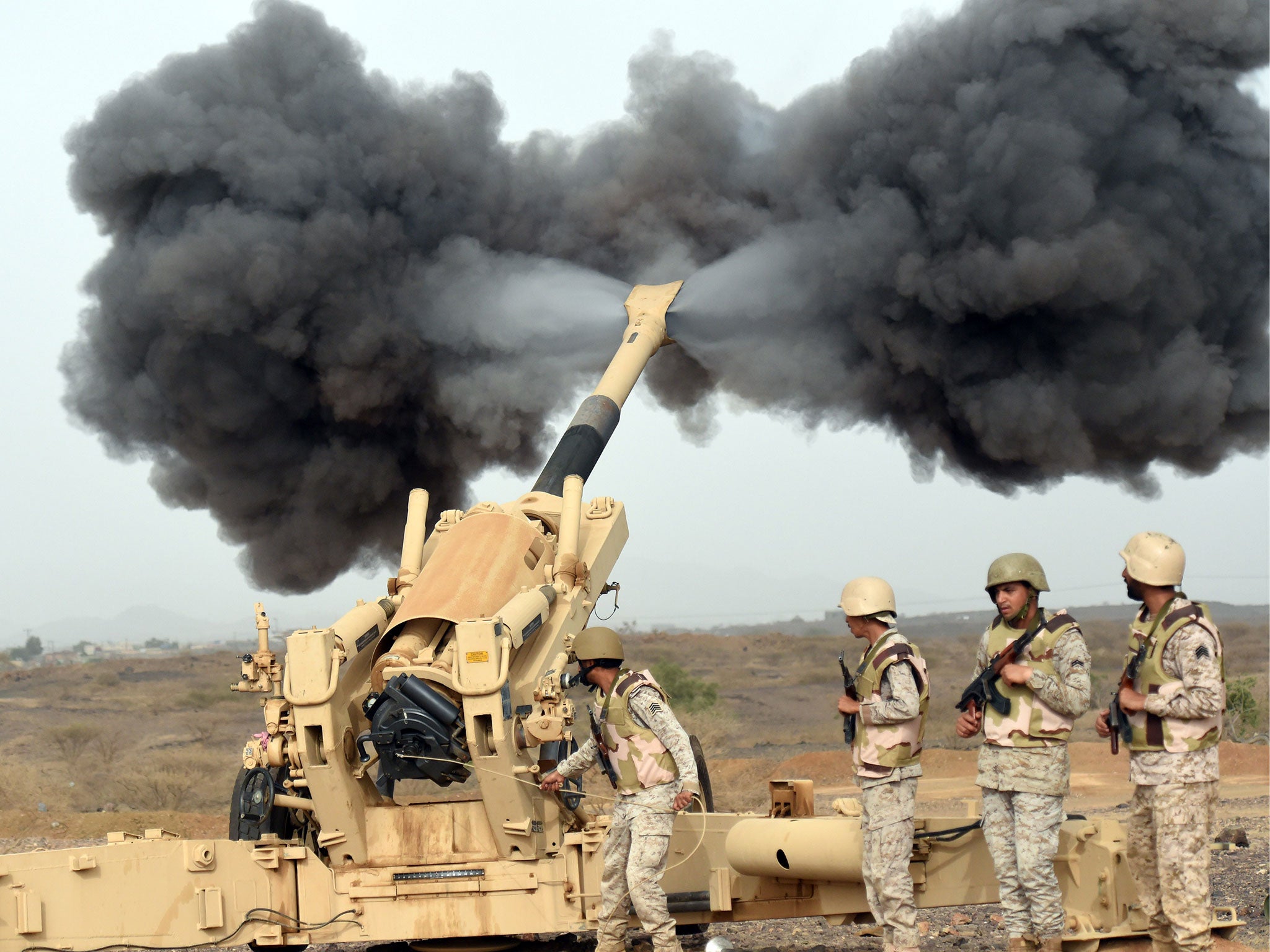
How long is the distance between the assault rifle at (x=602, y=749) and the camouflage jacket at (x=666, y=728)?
0.70 ft

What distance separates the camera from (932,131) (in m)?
11.2

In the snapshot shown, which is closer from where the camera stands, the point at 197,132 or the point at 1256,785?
the point at 197,132

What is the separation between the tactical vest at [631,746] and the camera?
641 cm

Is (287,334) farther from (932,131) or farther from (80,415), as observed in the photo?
(932,131)

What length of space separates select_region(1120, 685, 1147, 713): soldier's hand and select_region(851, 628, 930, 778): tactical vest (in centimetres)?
77

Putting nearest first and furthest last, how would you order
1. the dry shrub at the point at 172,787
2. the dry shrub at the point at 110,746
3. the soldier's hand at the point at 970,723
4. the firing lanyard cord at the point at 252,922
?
the soldier's hand at the point at 970,723 < the firing lanyard cord at the point at 252,922 < the dry shrub at the point at 172,787 < the dry shrub at the point at 110,746

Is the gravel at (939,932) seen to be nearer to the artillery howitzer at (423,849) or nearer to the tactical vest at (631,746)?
the artillery howitzer at (423,849)

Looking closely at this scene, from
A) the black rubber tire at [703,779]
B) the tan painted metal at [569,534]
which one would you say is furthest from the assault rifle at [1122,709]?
the tan painted metal at [569,534]

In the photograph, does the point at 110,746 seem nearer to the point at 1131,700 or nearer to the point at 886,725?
the point at 886,725

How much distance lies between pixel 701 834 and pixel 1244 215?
6274 millimetres

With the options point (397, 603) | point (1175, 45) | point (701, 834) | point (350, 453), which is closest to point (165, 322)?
point (350, 453)

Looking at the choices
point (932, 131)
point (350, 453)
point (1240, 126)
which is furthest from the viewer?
point (350, 453)

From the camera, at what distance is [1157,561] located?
5668mm

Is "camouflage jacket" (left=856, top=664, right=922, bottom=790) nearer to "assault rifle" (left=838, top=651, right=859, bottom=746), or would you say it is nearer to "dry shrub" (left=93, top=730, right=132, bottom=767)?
"assault rifle" (left=838, top=651, right=859, bottom=746)
